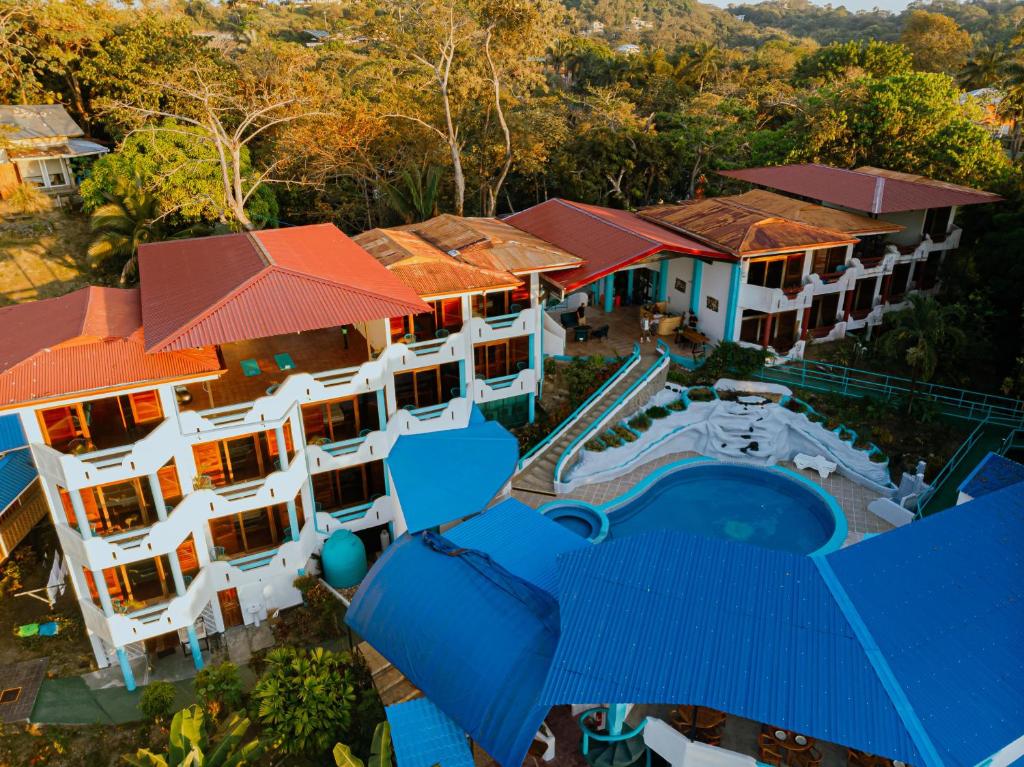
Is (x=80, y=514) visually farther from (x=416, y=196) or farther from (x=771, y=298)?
(x=771, y=298)

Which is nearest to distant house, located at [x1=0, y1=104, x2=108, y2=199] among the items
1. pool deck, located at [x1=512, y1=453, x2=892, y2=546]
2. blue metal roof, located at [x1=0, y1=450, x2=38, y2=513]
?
blue metal roof, located at [x1=0, y1=450, x2=38, y2=513]

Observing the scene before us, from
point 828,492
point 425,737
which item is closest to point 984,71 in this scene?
point 828,492

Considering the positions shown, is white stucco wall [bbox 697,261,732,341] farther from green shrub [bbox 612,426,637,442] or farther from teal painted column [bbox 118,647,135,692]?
teal painted column [bbox 118,647,135,692]

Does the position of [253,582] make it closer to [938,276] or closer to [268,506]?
[268,506]

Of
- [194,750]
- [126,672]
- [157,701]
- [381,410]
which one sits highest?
[381,410]

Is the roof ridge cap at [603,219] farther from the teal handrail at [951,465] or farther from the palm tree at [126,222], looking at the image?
the palm tree at [126,222]

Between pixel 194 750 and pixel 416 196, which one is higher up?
pixel 416 196
